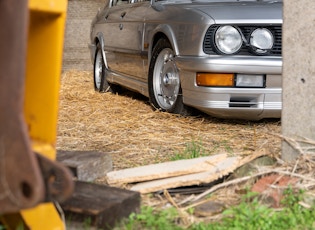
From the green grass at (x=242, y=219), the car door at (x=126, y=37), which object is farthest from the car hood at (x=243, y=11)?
the green grass at (x=242, y=219)

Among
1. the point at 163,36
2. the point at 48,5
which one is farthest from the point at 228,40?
the point at 48,5

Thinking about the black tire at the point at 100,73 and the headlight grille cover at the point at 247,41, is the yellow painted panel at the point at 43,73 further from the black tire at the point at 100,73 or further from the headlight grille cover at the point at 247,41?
the black tire at the point at 100,73

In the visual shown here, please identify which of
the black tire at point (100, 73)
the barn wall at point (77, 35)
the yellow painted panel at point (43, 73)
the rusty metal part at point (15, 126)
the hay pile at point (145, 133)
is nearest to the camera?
the rusty metal part at point (15, 126)

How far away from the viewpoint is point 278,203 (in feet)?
12.1

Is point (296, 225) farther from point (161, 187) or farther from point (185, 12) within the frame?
point (185, 12)

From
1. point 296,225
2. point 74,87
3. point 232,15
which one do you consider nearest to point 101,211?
point 296,225

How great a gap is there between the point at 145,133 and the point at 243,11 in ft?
4.38

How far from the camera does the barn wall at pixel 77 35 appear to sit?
13.4 m

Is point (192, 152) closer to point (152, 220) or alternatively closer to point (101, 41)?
point (152, 220)

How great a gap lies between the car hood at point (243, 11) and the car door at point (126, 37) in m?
1.26

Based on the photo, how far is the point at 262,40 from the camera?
5.82 meters

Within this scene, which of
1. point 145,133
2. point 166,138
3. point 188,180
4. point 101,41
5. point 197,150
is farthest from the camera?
point 101,41

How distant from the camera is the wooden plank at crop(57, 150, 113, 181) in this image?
4023 mm

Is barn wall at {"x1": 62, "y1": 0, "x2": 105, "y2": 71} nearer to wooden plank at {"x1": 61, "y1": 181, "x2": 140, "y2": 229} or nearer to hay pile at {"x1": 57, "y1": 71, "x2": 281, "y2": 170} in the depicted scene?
hay pile at {"x1": 57, "y1": 71, "x2": 281, "y2": 170}
